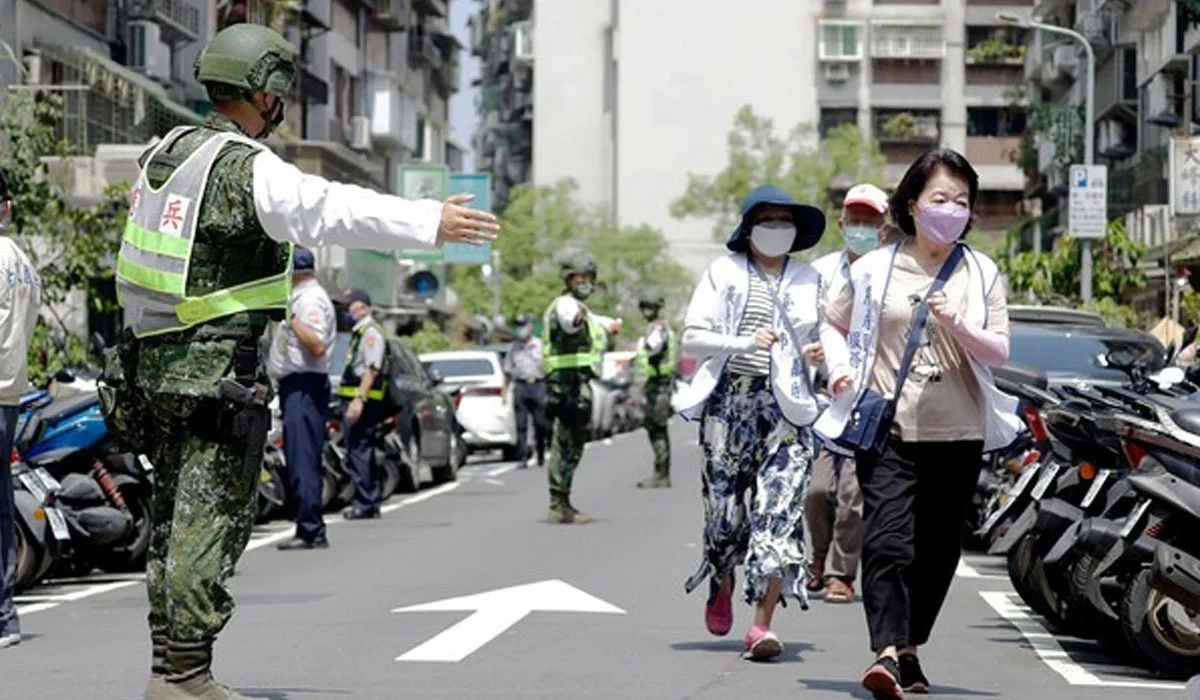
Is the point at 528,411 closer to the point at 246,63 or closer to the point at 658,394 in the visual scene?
the point at 658,394

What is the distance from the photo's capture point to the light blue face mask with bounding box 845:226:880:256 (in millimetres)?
14445

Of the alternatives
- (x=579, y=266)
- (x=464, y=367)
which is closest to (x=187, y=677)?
(x=579, y=266)

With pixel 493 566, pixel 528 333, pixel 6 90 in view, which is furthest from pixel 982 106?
pixel 493 566

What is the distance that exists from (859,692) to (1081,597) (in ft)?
5.71

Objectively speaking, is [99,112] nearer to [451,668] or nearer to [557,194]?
[451,668]

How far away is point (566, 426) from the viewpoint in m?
21.3

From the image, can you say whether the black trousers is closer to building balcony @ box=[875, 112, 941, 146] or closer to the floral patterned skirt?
the floral patterned skirt

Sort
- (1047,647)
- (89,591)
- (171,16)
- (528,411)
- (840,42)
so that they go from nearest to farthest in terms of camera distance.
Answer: (1047,647) < (89,591) < (528,411) < (171,16) < (840,42)

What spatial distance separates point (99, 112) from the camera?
149ft

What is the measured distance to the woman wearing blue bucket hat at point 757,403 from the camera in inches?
464

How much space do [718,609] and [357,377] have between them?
36.5ft

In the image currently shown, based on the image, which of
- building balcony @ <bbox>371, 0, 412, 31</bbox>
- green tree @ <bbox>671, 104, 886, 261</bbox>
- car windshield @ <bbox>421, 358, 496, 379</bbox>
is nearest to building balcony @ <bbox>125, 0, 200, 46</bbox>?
car windshield @ <bbox>421, 358, 496, 379</bbox>

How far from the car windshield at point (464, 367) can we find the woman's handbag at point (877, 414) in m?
27.8

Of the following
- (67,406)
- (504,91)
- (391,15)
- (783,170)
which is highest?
(504,91)
